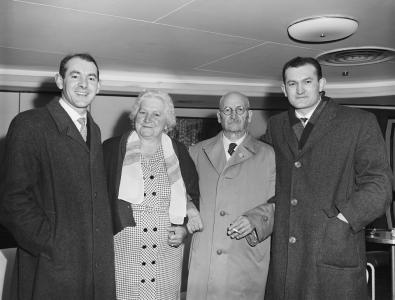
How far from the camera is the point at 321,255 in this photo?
6.53 feet

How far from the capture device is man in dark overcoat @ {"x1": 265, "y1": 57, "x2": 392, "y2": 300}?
1.96 metres

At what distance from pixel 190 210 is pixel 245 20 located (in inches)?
54.9

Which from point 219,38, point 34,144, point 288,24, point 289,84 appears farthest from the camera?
point 219,38

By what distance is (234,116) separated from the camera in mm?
2482

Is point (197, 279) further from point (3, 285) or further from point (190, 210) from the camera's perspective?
point (3, 285)

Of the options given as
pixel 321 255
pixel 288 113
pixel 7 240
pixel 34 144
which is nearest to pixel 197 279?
pixel 321 255

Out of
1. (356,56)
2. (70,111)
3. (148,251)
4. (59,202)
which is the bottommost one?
(148,251)

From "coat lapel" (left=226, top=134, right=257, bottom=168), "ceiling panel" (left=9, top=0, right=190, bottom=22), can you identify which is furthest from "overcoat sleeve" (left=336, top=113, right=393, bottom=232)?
"ceiling panel" (left=9, top=0, right=190, bottom=22)

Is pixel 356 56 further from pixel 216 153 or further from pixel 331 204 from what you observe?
pixel 331 204

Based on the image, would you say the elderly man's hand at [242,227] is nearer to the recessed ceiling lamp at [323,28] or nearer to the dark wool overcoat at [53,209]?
the dark wool overcoat at [53,209]

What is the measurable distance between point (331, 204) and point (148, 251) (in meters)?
0.89

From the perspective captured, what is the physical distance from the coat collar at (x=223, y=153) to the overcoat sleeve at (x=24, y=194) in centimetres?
101

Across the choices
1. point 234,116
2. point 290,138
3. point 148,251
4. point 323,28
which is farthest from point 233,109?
point 323,28

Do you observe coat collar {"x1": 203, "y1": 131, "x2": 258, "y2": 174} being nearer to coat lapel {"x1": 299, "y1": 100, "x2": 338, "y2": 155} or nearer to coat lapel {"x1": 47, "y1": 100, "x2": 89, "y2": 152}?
coat lapel {"x1": 299, "y1": 100, "x2": 338, "y2": 155}
